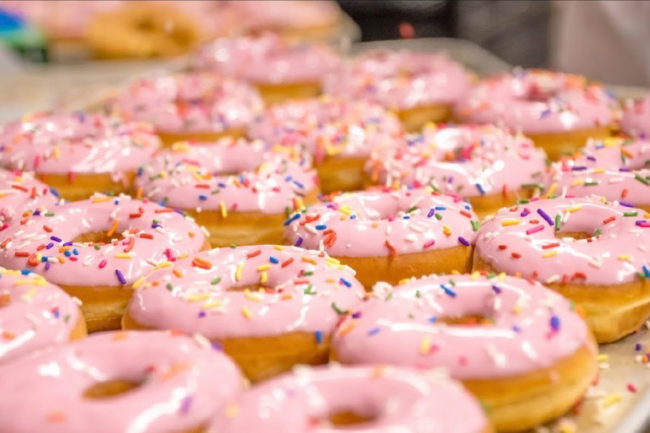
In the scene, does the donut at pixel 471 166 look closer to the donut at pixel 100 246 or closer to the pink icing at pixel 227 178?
the pink icing at pixel 227 178

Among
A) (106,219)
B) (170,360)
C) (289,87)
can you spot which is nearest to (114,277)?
(106,219)

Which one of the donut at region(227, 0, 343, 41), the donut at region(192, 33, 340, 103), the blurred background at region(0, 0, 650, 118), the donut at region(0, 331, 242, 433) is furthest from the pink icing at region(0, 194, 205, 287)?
the donut at region(227, 0, 343, 41)

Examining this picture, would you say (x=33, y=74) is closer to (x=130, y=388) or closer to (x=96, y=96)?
(x=96, y=96)

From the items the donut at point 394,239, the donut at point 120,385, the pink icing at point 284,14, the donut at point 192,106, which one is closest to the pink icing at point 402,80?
the donut at point 192,106

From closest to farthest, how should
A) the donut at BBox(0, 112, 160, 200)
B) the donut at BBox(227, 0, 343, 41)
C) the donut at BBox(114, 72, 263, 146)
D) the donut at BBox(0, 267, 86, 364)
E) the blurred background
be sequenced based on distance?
the donut at BBox(0, 267, 86, 364), the donut at BBox(0, 112, 160, 200), the donut at BBox(114, 72, 263, 146), the blurred background, the donut at BBox(227, 0, 343, 41)

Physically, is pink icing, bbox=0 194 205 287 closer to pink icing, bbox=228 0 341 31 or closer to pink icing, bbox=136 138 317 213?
pink icing, bbox=136 138 317 213

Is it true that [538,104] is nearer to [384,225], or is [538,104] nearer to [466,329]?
[384,225]

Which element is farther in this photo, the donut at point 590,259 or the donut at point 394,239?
the donut at point 394,239
